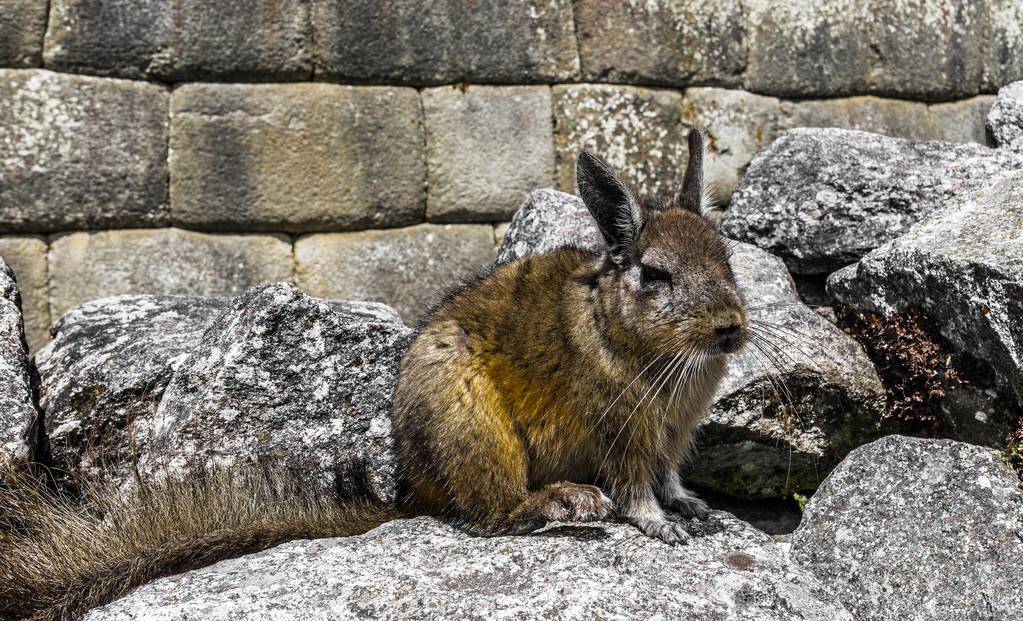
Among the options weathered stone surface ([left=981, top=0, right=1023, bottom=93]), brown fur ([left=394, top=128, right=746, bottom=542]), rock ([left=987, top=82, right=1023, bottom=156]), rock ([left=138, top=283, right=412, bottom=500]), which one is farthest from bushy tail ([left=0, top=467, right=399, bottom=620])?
weathered stone surface ([left=981, top=0, right=1023, bottom=93])

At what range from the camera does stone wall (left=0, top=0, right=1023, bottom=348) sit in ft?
23.3

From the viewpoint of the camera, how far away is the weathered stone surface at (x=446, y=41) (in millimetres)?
7512

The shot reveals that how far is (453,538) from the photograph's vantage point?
4.21 m

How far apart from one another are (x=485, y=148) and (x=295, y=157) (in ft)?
4.98

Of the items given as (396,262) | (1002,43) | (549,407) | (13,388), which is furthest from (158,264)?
(1002,43)

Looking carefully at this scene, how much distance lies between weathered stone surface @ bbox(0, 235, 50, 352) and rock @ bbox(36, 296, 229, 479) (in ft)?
3.60

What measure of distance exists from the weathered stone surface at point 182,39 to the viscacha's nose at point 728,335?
189 inches

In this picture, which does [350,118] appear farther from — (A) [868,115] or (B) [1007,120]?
(B) [1007,120]

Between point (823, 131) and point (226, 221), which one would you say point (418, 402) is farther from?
point (823, 131)

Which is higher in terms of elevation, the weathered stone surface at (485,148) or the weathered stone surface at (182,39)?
the weathered stone surface at (182,39)

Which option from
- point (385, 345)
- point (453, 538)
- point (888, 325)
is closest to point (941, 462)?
point (888, 325)

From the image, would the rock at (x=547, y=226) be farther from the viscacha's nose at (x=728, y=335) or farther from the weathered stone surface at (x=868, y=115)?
the weathered stone surface at (x=868, y=115)

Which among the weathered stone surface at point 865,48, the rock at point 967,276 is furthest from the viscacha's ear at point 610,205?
the weathered stone surface at point 865,48

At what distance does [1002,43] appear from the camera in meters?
9.64
